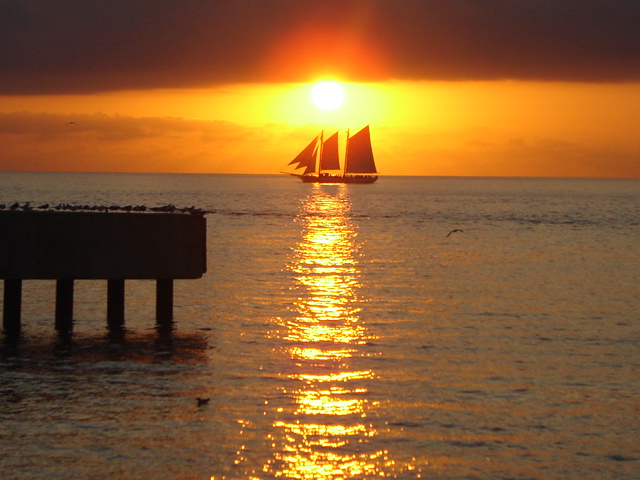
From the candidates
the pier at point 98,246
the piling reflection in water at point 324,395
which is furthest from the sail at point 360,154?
the pier at point 98,246

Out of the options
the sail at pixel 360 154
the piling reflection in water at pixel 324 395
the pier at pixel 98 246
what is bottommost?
the piling reflection in water at pixel 324 395

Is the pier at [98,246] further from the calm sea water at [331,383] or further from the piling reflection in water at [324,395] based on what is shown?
the piling reflection in water at [324,395]

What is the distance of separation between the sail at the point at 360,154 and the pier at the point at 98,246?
563 ft

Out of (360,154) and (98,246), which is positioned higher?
(360,154)

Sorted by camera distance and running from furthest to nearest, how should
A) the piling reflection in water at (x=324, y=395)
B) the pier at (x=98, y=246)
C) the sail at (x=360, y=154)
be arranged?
the sail at (x=360, y=154) < the pier at (x=98, y=246) < the piling reflection in water at (x=324, y=395)

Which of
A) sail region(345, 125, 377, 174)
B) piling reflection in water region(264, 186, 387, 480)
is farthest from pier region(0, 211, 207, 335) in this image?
sail region(345, 125, 377, 174)

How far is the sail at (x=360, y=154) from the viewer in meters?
192

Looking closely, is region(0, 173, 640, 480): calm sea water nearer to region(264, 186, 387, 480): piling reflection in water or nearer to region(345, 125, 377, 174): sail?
region(264, 186, 387, 480): piling reflection in water

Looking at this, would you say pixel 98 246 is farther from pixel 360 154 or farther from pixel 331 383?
pixel 360 154

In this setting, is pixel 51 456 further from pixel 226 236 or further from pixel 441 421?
pixel 226 236

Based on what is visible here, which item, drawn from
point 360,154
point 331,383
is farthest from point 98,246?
point 360,154

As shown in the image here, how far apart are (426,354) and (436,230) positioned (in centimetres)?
5523

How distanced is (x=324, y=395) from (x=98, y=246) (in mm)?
7505

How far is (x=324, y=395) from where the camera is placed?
16016 mm
